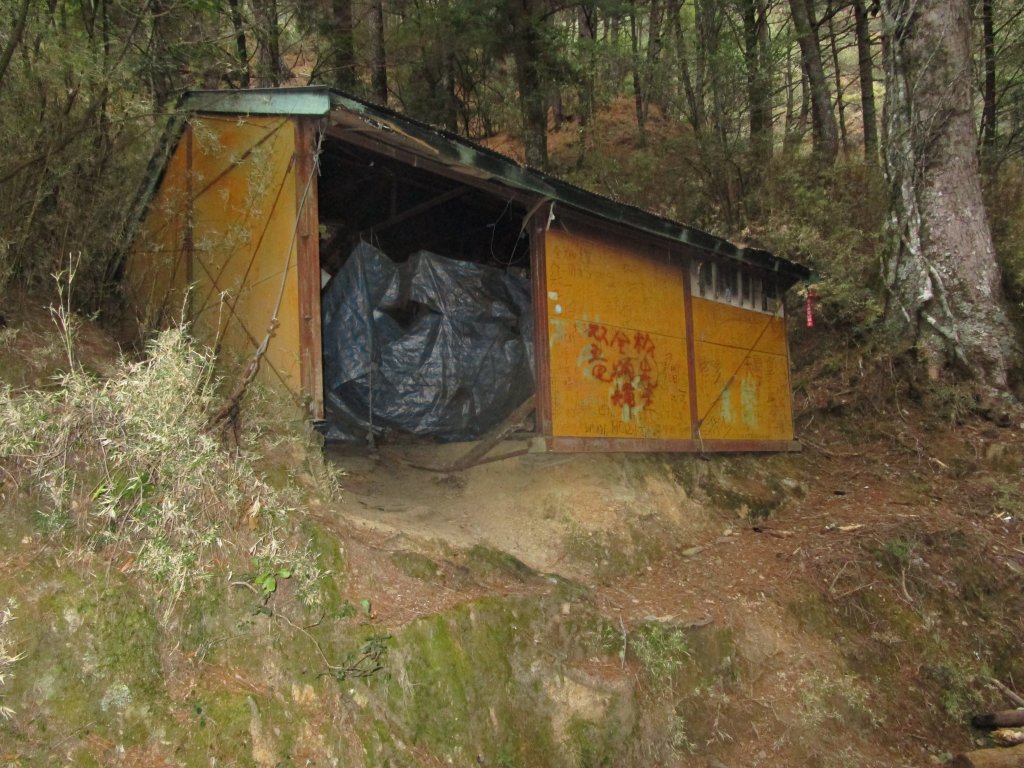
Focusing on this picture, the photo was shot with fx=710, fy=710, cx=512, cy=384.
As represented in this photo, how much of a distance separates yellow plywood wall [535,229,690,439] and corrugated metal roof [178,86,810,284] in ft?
1.03

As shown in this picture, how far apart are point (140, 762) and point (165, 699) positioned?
0.27 m

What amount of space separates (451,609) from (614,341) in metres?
3.01

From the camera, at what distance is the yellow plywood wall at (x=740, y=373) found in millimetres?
7234

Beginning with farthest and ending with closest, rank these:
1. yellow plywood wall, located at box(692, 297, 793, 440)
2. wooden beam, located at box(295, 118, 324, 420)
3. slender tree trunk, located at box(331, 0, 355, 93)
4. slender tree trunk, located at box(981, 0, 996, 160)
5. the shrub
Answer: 1. slender tree trunk, located at box(981, 0, 996, 160)
2. slender tree trunk, located at box(331, 0, 355, 93)
3. yellow plywood wall, located at box(692, 297, 793, 440)
4. wooden beam, located at box(295, 118, 324, 420)
5. the shrub

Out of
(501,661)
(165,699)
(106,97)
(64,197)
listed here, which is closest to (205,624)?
(165,699)

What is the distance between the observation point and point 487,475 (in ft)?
20.3

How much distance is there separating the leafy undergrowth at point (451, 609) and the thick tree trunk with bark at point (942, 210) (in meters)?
1.51

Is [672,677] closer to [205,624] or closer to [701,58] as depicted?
[205,624]

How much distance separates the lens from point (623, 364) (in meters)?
6.35

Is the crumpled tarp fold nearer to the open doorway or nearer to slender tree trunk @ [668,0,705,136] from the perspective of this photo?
the open doorway

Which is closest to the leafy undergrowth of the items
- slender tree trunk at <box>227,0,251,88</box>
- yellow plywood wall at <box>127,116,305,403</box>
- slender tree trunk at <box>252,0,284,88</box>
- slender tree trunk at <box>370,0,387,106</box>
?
yellow plywood wall at <box>127,116,305,403</box>

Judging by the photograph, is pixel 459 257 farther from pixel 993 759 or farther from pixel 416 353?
pixel 993 759

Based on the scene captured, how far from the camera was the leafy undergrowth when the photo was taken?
10.5ft

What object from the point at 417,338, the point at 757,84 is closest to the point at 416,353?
the point at 417,338
